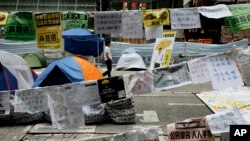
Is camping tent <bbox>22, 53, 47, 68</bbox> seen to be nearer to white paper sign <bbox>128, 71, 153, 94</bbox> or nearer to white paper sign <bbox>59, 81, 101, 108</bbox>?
white paper sign <bbox>128, 71, 153, 94</bbox>

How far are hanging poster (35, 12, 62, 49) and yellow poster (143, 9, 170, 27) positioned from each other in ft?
5.12

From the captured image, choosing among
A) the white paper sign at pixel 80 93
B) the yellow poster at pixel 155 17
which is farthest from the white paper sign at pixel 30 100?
the yellow poster at pixel 155 17

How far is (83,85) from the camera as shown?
223 inches

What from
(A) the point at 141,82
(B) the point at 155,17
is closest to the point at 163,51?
(B) the point at 155,17

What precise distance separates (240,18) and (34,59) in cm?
1506

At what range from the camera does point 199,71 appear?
19.4 feet

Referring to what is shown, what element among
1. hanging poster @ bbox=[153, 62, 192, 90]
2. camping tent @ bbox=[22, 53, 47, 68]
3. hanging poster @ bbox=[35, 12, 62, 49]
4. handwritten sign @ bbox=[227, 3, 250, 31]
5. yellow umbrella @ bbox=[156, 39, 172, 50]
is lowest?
camping tent @ bbox=[22, 53, 47, 68]

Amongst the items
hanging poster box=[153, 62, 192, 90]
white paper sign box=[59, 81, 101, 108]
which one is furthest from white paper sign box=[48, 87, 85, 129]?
hanging poster box=[153, 62, 192, 90]

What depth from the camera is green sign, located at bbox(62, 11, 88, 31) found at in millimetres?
8586

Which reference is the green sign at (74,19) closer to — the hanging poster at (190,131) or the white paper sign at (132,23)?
the white paper sign at (132,23)

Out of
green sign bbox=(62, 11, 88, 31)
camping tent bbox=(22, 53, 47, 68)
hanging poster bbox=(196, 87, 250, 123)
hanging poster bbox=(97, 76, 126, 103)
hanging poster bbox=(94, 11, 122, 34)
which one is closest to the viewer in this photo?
hanging poster bbox=(97, 76, 126, 103)

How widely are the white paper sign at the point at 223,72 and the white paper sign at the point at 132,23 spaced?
2.81 m

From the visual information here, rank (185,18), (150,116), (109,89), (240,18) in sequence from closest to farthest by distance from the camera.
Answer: (109,89) < (240,18) < (185,18) < (150,116)

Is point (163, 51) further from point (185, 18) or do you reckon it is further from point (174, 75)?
point (174, 75)
